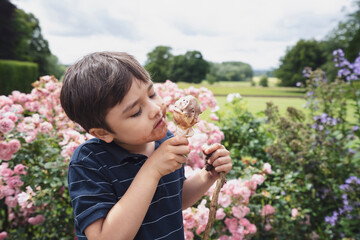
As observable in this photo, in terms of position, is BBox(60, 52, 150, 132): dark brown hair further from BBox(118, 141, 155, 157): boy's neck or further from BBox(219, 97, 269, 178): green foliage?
BBox(219, 97, 269, 178): green foliage

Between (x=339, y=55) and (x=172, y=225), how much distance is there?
3.39 meters

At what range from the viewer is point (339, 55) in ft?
11.4

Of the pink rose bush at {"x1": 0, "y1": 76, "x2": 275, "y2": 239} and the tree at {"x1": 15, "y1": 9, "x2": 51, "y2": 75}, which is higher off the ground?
the tree at {"x1": 15, "y1": 9, "x2": 51, "y2": 75}

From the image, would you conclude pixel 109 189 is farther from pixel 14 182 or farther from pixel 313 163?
pixel 313 163

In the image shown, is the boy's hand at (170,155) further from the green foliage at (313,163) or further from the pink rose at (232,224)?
the green foliage at (313,163)

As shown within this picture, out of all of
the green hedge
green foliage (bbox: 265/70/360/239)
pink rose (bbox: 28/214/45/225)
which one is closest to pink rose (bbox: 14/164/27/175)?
pink rose (bbox: 28/214/45/225)

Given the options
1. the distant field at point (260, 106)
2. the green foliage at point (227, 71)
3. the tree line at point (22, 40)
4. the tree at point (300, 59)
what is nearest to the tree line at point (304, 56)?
the tree at point (300, 59)

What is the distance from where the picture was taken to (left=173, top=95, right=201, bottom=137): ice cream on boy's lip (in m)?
0.79

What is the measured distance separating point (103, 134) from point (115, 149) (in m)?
0.07

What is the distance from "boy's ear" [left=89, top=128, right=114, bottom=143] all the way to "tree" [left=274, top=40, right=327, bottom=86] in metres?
41.4

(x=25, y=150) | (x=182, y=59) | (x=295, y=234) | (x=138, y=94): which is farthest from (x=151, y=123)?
(x=182, y=59)

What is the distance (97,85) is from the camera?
2.64 feet

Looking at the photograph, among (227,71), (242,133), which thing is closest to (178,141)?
(242,133)

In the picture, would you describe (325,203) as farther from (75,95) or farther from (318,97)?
(75,95)
